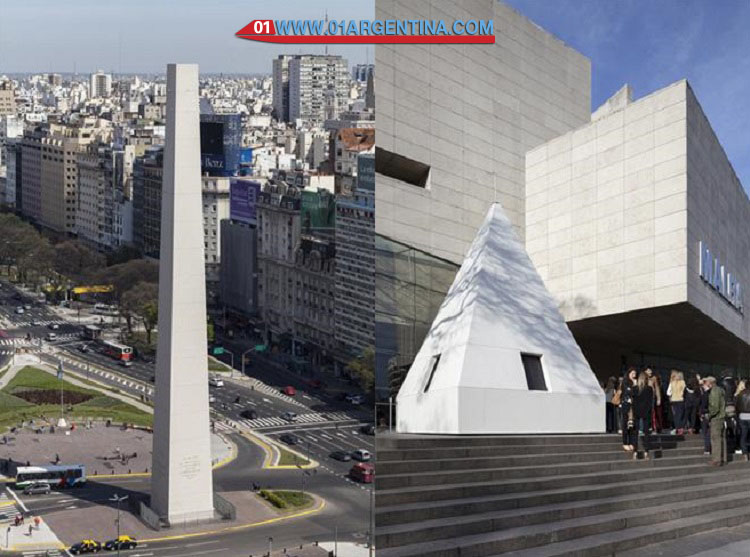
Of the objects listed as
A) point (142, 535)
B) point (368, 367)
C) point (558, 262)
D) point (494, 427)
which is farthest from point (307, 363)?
point (494, 427)

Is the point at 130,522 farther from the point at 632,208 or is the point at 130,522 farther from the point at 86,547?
the point at 632,208

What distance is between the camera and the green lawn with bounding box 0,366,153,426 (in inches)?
1556

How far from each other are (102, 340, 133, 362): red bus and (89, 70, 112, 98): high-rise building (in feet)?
287

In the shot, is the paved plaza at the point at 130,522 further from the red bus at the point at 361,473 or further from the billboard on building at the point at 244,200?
the billboard on building at the point at 244,200

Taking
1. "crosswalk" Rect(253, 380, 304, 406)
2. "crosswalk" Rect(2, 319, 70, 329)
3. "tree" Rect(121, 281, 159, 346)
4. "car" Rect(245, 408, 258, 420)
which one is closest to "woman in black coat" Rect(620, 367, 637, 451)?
"car" Rect(245, 408, 258, 420)

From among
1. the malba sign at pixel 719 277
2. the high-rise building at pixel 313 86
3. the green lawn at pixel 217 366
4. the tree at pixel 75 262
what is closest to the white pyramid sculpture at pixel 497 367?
the malba sign at pixel 719 277

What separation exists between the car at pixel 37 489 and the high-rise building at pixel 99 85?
357ft

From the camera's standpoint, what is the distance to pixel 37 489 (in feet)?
99.5

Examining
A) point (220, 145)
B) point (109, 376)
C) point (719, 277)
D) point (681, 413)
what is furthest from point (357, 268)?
point (220, 145)

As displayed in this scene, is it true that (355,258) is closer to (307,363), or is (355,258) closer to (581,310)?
(307,363)

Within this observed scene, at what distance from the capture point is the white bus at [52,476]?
30.8 metres

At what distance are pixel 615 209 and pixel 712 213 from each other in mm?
983

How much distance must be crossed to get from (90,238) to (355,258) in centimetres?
4513

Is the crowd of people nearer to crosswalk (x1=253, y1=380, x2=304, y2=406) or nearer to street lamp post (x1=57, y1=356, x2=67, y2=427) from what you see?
street lamp post (x1=57, y1=356, x2=67, y2=427)
